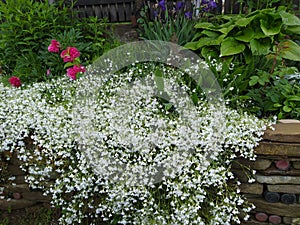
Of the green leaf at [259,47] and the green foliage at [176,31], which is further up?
the green foliage at [176,31]

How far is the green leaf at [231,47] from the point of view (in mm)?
3012

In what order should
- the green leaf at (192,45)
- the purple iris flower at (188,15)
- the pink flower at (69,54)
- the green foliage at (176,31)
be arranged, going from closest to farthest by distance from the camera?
the pink flower at (69,54), the green leaf at (192,45), the green foliage at (176,31), the purple iris flower at (188,15)

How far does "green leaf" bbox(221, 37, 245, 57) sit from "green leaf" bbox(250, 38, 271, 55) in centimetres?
10

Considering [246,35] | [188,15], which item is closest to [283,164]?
[246,35]

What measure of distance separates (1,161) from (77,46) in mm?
1326

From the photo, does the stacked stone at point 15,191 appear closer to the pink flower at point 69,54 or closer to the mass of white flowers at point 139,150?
the mass of white flowers at point 139,150

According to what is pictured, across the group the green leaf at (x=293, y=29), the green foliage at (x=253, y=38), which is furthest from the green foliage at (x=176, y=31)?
the green leaf at (x=293, y=29)

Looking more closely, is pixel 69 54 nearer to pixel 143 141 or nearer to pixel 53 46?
pixel 53 46

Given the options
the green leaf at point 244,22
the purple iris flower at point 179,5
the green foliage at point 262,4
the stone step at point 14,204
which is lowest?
the stone step at point 14,204

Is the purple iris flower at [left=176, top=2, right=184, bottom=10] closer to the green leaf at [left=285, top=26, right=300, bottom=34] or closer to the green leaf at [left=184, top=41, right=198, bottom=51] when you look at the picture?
the green leaf at [left=184, top=41, right=198, bottom=51]

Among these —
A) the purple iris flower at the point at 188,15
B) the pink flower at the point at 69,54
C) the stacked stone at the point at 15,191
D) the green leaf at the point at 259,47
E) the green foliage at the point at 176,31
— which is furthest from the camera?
the purple iris flower at the point at 188,15

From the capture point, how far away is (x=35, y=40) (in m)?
3.51

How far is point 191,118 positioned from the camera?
2.47m

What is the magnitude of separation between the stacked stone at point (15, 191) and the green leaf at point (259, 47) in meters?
2.18
